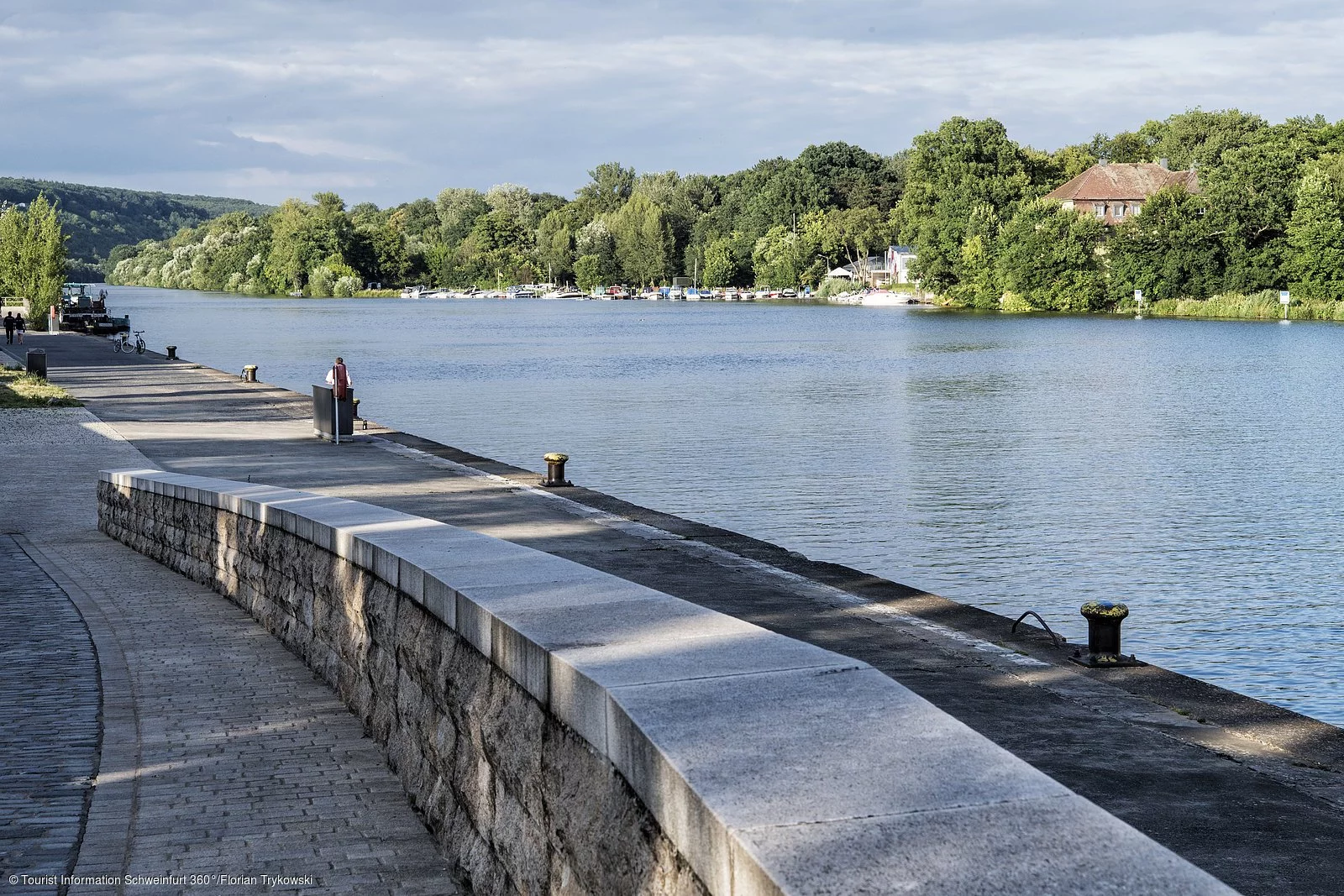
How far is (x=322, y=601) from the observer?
29.1ft

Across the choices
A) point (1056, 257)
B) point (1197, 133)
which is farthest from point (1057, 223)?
point (1197, 133)

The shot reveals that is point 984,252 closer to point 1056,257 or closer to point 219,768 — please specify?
point 1056,257

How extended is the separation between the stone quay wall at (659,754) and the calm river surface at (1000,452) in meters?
8.84

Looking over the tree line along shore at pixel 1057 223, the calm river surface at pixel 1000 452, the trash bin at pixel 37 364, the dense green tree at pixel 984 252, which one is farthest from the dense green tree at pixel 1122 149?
the trash bin at pixel 37 364

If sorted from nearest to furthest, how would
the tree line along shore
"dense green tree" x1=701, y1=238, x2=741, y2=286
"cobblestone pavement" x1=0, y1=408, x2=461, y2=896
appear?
1. "cobblestone pavement" x1=0, y1=408, x2=461, y2=896
2. the tree line along shore
3. "dense green tree" x1=701, y1=238, x2=741, y2=286

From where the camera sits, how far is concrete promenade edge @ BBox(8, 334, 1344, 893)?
6.99m

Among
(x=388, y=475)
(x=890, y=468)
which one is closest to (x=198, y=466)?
(x=388, y=475)

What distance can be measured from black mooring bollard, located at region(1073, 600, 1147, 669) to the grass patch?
100 feet

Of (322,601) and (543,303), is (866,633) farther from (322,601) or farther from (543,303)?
(543,303)

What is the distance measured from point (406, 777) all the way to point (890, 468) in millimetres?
24228

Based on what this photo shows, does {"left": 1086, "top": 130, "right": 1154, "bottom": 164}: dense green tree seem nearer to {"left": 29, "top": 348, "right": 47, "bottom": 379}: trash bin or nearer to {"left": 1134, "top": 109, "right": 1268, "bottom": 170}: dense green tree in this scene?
{"left": 1134, "top": 109, "right": 1268, "bottom": 170}: dense green tree

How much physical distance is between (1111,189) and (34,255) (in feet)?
334

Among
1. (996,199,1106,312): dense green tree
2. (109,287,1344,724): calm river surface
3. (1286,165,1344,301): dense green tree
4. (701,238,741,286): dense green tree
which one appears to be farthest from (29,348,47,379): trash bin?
(701,238,741,286): dense green tree

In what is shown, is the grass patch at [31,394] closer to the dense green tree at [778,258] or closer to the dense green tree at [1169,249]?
the dense green tree at [1169,249]
